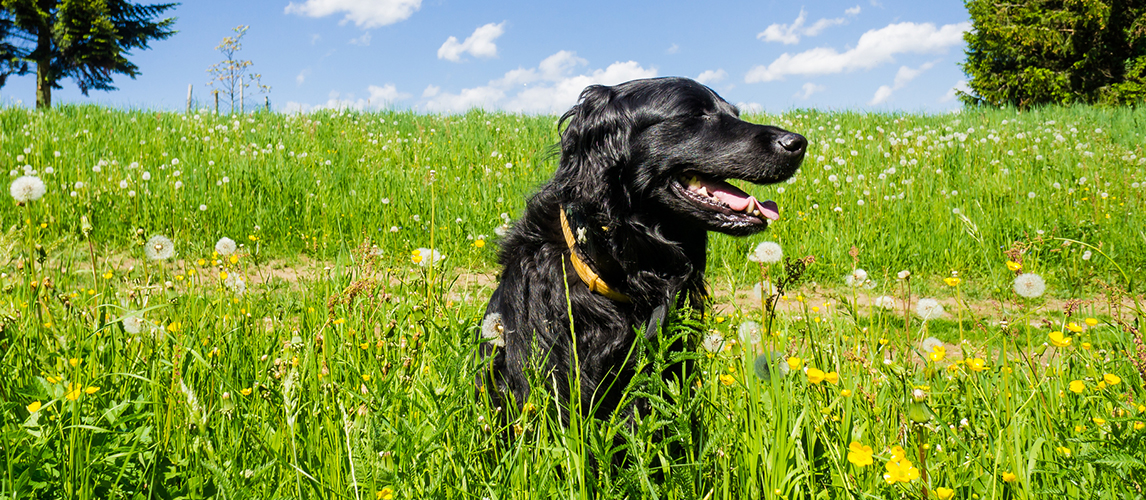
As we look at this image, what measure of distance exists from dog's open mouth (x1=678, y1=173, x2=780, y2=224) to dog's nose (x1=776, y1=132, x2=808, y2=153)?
0.22 meters

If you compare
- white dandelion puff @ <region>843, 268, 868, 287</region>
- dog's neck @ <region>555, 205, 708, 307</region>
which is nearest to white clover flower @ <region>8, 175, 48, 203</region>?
dog's neck @ <region>555, 205, 708, 307</region>

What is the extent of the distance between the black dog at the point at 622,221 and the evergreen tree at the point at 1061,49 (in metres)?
23.5

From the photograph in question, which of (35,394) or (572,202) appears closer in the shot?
(35,394)

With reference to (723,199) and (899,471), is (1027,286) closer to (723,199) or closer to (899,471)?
(723,199)

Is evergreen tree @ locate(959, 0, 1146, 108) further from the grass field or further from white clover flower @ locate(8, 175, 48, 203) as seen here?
white clover flower @ locate(8, 175, 48, 203)

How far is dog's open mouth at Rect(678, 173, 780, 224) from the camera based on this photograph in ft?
7.51

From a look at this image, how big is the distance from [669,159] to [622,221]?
299 mm

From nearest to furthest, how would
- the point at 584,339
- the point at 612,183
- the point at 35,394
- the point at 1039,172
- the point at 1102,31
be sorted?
the point at 35,394
the point at 584,339
the point at 612,183
the point at 1039,172
the point at 1102,31

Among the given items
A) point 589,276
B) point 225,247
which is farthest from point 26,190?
point 589,276

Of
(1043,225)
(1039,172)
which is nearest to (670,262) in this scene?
(1043,225)

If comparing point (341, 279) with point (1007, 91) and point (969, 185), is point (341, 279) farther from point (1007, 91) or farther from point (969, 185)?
point (1007, 91)

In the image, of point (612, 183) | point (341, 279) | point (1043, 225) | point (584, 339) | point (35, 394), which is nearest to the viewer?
point (35, 394)

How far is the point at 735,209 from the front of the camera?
2.30m

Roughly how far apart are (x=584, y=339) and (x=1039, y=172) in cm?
736
